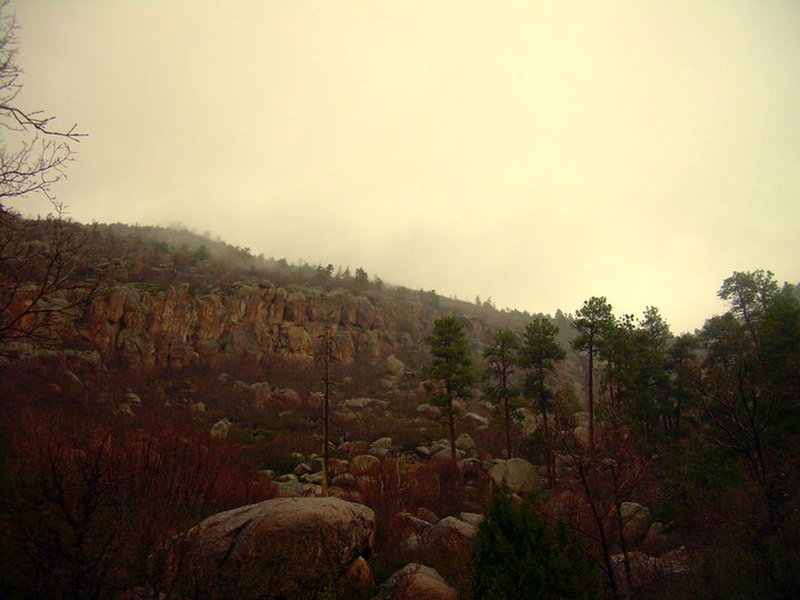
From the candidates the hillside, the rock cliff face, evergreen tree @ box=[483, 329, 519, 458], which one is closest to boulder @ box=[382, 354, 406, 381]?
the hillside

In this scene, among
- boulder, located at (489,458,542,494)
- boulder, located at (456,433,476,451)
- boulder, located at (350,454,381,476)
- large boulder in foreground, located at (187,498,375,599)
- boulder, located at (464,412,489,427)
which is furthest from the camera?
boulder, located at (464,412,489,427)

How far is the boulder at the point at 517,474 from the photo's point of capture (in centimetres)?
2467

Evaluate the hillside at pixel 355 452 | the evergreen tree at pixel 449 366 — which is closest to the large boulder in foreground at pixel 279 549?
the hillside at pixel 355 452

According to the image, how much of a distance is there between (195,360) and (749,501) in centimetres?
4814

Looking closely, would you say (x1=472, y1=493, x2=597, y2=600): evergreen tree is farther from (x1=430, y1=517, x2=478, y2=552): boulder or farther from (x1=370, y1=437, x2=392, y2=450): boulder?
(x1=370, y1=437, x2=392, y2=450): boulder

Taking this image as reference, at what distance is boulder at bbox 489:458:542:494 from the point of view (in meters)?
24.7

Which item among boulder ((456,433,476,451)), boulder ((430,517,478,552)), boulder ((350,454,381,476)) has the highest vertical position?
boulder ((456,433,476,451))

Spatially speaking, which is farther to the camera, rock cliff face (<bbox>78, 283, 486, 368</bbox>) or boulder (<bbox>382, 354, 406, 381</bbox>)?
boulder (<bbox>382, 354, 406, 381</bbox>)

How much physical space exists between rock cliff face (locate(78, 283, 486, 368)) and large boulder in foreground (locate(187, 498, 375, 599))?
2840 centimetres

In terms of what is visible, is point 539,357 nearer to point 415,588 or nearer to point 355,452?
point 355,452

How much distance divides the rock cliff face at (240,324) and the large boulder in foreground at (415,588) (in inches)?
1160

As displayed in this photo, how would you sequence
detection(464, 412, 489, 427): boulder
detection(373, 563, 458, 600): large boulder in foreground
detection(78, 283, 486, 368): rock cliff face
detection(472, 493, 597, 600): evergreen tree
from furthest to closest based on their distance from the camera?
detection(78, 283, 486, 368): rock cliff face, detection(464, 412, 489, 427): boulder, detection(373, 563, 458, 600): large boulder in foreground, detection(472, 493, 597, 600): evergreen tree

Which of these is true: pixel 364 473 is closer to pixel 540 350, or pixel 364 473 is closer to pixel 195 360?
pixel 540 350

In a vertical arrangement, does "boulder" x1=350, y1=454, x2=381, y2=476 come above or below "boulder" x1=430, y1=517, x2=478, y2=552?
below
